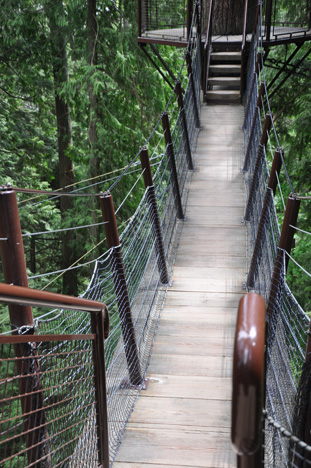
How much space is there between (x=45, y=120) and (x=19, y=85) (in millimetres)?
1540

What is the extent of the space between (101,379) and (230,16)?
8.99 metres

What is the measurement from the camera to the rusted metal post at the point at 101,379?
223cm

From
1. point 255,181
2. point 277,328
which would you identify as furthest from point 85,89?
point 277,328

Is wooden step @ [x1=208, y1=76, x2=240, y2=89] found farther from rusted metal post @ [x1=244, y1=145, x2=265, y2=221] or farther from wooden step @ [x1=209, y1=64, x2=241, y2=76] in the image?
rusted metal post @ [x1=244, y1=145, x2=265, y2=221]

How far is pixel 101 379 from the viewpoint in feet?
7.70

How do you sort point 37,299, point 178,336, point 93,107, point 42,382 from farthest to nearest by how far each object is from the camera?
point 93,107 < point 178,336 < point 42,382 < point 37,299

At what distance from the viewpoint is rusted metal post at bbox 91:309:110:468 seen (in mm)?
→ 2232

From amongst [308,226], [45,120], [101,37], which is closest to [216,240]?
[308,226]

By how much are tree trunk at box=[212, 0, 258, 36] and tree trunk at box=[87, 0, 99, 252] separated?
2.08 m

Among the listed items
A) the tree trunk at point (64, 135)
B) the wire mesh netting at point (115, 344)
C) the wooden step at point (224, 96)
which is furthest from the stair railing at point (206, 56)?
the tree trunk at point (64, 135)

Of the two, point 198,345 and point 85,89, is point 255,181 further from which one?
point 85,89

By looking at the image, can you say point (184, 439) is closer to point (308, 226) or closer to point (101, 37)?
point (308, 226)

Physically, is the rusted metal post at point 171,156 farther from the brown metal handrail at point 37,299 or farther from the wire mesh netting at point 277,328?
the brown metal handrail at point 37,299

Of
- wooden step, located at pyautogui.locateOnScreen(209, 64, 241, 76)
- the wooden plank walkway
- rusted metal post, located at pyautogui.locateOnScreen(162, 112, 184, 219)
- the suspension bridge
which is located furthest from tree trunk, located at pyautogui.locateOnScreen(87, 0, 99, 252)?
rusted metal post, located at pyautogui.locateOnScreen(162, 112, 184, 219)
